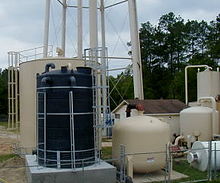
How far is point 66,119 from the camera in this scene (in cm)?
1104

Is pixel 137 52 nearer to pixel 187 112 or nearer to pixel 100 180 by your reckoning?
pixel 187 112

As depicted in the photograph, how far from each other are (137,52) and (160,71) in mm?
37667

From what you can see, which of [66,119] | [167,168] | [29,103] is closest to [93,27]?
[29,103]

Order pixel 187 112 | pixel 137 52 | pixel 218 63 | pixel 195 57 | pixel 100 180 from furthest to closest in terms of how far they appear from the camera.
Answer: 1. pixel 195 57
2. pixel 218 63
3. pixel 137 52
4. pixel 187 112
5. pixel 100 180

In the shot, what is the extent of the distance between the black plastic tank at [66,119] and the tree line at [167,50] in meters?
43.7

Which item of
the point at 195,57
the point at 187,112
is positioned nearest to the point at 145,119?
the point at 187,112

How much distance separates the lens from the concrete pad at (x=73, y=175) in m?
10.2

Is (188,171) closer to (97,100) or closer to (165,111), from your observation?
(97,100)

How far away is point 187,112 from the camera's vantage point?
1941 centimetres

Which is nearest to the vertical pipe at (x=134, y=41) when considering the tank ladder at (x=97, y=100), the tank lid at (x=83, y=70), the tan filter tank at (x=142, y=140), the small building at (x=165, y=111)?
the small building at (x=165, y=111)

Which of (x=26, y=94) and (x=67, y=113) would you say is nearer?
(x=67, y=113)

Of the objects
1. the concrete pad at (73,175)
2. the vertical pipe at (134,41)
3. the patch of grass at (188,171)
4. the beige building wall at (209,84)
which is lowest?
the patch of grass at (188,171)

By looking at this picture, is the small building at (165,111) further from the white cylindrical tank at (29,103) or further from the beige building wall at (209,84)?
the white cylindrical tank at (29,103)

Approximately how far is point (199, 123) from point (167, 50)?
139 feet
